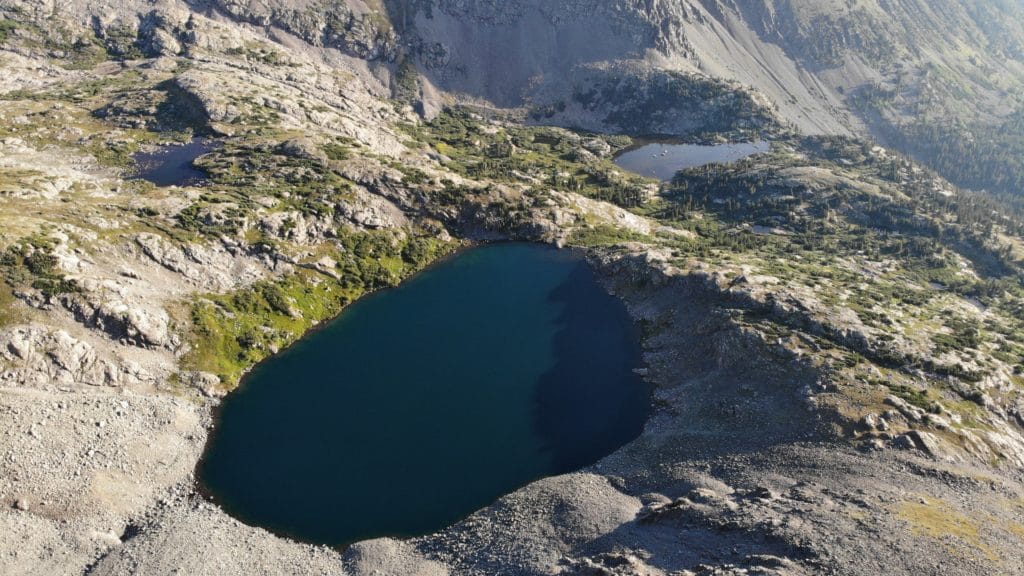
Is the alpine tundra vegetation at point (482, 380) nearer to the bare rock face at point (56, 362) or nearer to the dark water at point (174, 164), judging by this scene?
the bare rock face at point (56, 362)

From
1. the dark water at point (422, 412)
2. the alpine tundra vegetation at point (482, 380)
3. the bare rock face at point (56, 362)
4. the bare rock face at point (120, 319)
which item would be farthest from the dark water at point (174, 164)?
the bare rock face at point (56, 362)

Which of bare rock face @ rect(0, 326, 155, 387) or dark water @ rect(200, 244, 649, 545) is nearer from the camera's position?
dark water @ rect(200, 244, 649, 545)

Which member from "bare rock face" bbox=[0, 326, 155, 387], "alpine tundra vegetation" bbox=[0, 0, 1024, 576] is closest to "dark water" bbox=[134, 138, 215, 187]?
"alpine tundra vegetation" bbox=[0, 0, 1024, 576]

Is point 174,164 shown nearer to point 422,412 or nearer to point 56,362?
point 56,362

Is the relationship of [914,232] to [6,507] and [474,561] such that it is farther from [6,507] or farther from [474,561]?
[6,507]

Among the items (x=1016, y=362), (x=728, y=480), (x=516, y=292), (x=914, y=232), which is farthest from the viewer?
(x=914, y=232)

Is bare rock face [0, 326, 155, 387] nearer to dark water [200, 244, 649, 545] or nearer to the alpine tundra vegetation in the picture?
the alpine tundra vegetation

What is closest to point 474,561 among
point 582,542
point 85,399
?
point 582,542
